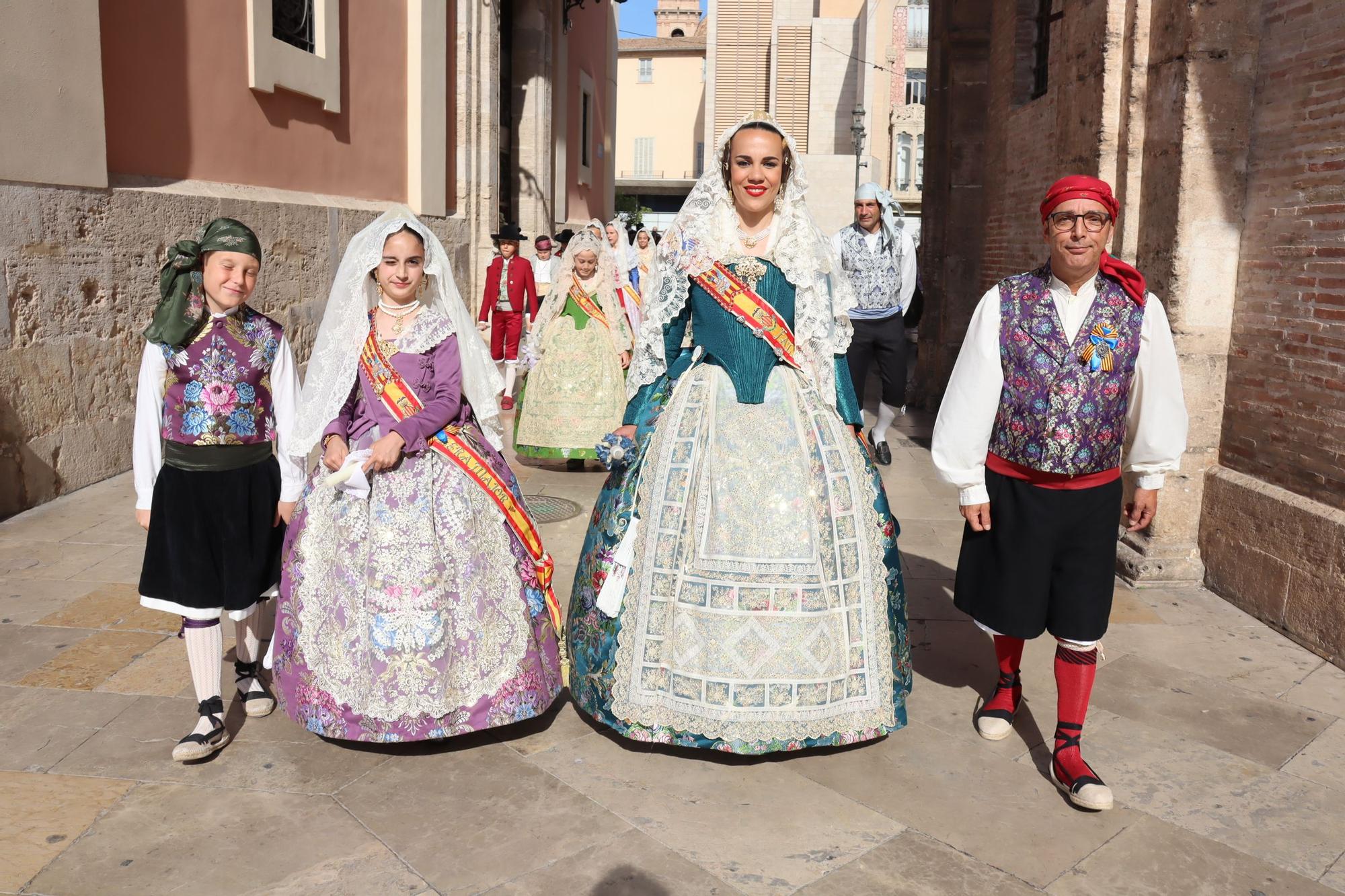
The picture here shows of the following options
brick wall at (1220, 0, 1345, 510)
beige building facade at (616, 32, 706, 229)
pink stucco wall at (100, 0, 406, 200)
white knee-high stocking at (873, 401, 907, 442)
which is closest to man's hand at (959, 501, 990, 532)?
brick wall at (1220, 0, 1345, 510)

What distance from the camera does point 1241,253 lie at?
18.9 feet

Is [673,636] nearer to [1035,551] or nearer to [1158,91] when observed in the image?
[1035,551]

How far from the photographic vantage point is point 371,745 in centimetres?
388

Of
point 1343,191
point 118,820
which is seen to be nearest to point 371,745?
point 118,820

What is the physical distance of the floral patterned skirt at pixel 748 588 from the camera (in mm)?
3582

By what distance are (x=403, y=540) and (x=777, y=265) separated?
1.59 m

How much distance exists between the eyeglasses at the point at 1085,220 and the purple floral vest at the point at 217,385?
2.61 metres

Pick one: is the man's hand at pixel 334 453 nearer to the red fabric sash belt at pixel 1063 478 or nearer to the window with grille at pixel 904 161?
the red fabric sash belt at pixel 1063 478

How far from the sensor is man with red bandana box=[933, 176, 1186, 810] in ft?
11.7

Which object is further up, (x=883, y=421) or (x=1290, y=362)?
(x=1290, y=362)

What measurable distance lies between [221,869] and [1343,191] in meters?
5.06

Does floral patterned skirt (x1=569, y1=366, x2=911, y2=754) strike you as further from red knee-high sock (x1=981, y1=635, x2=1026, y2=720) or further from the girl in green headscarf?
the girl in green headscarf

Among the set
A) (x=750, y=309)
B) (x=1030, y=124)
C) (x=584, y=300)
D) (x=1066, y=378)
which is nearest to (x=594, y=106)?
(x=1030, y=124)

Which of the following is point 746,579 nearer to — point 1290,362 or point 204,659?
point 204,659
